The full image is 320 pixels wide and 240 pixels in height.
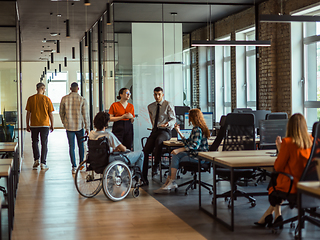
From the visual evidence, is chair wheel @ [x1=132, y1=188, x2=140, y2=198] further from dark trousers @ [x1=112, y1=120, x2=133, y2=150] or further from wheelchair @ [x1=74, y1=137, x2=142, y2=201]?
dark trousers @ [x1=112, y1=120, x2=133, y2=150]

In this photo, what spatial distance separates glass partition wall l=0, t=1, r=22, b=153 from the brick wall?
4.34 m

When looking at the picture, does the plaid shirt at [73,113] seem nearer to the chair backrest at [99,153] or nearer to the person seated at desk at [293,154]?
the chair backrest at [99,153]

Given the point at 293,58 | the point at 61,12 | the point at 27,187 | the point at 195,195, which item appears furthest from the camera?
the point at 61,12

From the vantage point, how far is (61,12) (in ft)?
35.3

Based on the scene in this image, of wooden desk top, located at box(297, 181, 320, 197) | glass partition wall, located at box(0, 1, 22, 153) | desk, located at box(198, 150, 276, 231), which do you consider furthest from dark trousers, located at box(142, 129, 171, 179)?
wooden desk top, located at box(297, 181, 320, 197)

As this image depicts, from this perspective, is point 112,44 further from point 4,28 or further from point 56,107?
point 56,107

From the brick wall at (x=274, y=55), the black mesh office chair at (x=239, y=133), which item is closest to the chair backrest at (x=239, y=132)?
the black mesh office chair at (x=239, y=133)

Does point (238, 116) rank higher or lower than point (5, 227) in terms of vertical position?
higher

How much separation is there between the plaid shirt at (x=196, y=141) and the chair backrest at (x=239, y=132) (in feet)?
1.12

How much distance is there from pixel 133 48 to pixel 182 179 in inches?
162

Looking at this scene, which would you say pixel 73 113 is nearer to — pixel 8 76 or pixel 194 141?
pixel 8 76

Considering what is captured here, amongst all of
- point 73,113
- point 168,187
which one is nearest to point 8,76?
point 73,113

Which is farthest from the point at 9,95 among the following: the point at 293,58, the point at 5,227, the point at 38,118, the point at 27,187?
the point at 293,58

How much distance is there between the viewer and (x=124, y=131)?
695 centimetres
